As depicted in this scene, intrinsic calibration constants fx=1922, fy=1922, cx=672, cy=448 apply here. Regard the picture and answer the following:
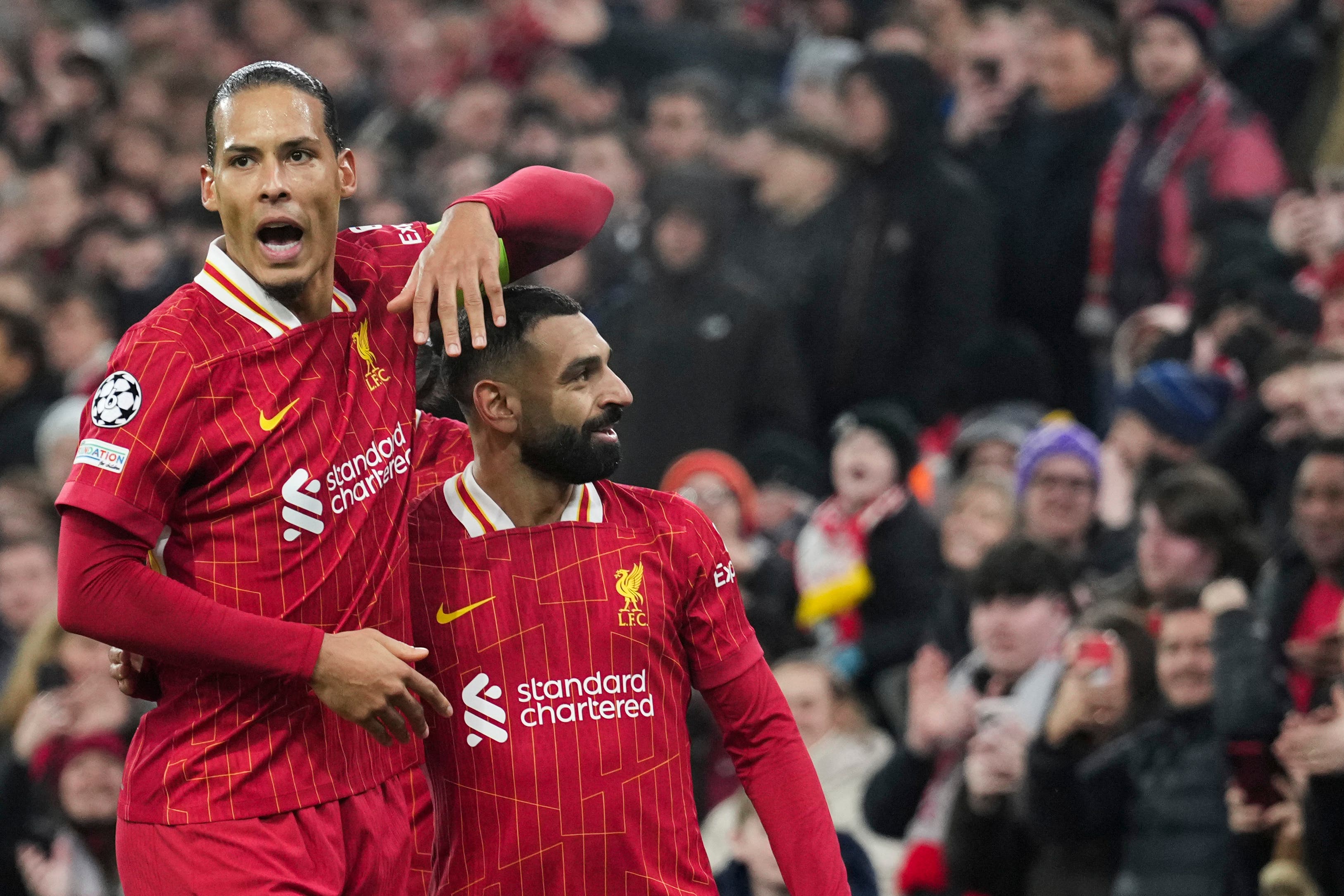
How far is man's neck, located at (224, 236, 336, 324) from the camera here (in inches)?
122

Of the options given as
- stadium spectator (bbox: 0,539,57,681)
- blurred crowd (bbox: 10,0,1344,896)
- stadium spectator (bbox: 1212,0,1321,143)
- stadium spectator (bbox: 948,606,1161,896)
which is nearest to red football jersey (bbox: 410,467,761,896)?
blurred crowd (bbox: 10,0,1344,896)

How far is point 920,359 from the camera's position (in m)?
7.92

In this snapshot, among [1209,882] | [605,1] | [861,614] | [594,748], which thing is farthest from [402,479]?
[605,1]

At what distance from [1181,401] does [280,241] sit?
3954 mm

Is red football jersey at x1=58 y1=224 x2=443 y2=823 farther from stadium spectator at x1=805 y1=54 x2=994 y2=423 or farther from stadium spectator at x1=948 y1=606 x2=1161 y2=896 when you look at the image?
stadium spectator at x1=805 y1=54 x2=994 y2=423

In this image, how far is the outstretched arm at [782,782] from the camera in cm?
312

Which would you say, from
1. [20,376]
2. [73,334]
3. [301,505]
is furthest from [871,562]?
[73,334]

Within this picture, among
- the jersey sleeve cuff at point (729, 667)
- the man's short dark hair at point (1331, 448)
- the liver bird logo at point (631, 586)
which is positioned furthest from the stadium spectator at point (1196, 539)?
the liver bird logo at point (631, 586)

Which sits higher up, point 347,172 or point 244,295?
point 347,172

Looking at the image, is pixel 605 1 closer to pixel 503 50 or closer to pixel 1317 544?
pixel 503 50

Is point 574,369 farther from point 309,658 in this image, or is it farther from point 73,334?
point 73,334

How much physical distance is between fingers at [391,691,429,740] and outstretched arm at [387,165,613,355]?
55cm

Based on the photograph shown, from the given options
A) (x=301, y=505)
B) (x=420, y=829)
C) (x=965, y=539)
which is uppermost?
(x=965, y=539)

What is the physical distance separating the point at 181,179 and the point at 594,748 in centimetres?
777
